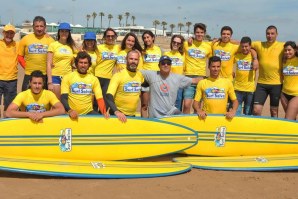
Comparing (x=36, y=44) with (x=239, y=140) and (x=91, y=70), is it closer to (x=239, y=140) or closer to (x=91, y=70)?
(x=91, y=70)

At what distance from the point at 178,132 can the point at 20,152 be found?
244cm

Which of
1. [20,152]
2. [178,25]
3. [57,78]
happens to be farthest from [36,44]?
Answer: [178,25]

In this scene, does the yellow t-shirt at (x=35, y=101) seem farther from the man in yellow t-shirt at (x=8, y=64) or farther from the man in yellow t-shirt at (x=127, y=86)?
the man in yellow t-shirt at (x=8, y=64)

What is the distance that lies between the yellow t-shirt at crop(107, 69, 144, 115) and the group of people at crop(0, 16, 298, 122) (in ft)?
0.05

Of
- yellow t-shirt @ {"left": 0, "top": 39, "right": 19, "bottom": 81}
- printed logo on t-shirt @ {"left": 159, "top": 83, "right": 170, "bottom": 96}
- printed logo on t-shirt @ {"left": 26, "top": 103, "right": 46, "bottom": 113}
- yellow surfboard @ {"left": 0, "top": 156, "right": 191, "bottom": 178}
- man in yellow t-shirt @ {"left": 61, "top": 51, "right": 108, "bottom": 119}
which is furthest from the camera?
yellow t-shirt @ {"left": 0, "top": 39, "right": 19, "bottom": 81}

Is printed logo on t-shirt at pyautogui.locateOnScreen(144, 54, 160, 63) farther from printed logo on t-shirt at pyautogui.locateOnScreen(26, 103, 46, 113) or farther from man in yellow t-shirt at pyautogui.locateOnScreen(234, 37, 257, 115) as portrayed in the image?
printed logo on t-shirt at pyautogui.locateOnScreen(26, 103, 46, 113)

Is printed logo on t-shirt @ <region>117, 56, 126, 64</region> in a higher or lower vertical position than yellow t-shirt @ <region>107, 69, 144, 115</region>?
higher

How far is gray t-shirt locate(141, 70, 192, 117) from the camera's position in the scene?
234 inches

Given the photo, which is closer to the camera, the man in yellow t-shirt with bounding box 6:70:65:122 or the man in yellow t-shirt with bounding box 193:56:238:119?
the man in yellow t-shirt with bounding box 6:70:65:122

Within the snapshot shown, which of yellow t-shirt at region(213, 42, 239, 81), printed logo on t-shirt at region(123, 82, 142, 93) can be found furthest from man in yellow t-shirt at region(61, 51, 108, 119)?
yellow t-shirt at region(213, 42, 239, 81)

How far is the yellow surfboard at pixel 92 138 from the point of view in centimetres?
524

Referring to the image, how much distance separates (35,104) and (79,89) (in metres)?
0.69

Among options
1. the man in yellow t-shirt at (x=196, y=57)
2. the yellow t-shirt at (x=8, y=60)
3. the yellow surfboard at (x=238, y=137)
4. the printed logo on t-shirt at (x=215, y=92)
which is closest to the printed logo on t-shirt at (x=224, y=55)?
the man in yellow t-shirt at (x=196, y=57)

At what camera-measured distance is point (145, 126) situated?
572 centimetres
